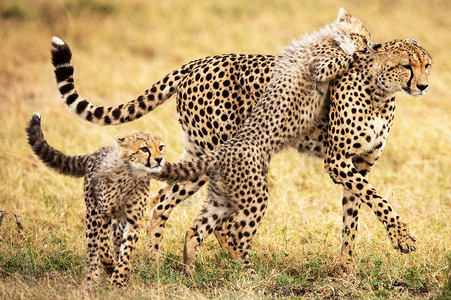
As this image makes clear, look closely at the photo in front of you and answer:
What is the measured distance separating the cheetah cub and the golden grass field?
0.48ft

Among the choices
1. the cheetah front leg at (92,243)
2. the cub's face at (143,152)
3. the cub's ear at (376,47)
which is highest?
the cub's ear at (376,47)

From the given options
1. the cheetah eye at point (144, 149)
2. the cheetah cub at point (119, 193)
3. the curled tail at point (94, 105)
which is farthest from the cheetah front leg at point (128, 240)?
the curled tail at point (94, 105)

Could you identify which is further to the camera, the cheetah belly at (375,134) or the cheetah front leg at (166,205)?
the cheetah front leg at (166,205)

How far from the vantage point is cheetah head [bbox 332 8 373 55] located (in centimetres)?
452

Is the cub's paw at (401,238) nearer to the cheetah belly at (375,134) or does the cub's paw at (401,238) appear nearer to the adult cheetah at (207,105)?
the cheetah belly at (375,134)

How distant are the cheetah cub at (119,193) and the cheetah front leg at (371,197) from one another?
3.46 ft

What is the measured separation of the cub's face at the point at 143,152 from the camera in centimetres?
371

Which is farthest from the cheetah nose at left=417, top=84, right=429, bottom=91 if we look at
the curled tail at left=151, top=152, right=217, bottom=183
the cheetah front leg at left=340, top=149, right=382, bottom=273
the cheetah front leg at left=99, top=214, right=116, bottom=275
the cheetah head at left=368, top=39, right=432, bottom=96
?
the cheetah front leg at left=99, top=214, right=116, bottom=275

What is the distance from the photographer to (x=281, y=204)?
17.8 feet

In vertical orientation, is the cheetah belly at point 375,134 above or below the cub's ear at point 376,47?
below

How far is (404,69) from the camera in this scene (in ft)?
13.5

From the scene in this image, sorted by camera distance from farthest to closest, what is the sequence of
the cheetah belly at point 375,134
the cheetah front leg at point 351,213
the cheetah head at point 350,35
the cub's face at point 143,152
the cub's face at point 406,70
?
the cheetah head at point 350,35
the cheetah front leg at point 351,213
the cheetah belly at point 375,134
the cub's face at point 406,70
the cub's face at point 143,152

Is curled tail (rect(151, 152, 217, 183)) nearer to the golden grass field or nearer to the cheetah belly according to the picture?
the golden grass field

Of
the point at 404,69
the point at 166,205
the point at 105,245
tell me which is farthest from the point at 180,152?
the point at 404,69
